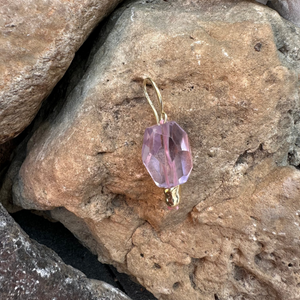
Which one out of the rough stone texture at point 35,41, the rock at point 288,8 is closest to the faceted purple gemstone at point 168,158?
the rough stone texture at point 35,41

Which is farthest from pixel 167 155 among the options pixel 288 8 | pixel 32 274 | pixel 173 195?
pixel 288 8

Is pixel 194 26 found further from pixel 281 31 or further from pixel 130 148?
pixel 130 148

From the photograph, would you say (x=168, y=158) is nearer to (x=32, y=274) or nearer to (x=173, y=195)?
(x=173, y=195)

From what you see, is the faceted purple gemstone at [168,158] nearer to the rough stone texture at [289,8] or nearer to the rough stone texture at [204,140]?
the rough stone texture at [204,140]

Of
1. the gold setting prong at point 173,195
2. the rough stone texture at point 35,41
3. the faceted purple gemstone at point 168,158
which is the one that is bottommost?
the gold setting prong at point 173,195

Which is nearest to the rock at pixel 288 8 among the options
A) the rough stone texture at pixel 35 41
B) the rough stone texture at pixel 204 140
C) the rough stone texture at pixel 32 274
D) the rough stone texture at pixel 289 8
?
the rough stone texture at pixel 289 8

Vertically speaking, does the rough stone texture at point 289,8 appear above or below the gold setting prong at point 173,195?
above

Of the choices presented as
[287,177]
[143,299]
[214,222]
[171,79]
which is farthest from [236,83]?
[143,299]

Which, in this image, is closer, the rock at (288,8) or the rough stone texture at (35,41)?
the rough stone texture at (35,41)
